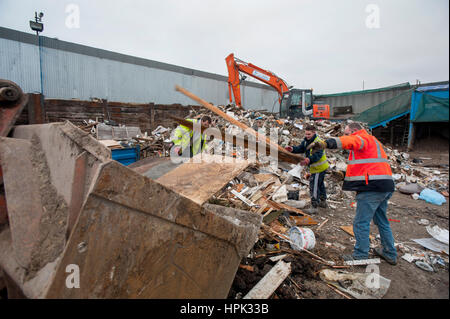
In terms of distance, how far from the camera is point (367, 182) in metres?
2.94

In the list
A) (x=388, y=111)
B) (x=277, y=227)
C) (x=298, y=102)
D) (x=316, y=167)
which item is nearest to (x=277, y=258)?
(x=277, y=227)

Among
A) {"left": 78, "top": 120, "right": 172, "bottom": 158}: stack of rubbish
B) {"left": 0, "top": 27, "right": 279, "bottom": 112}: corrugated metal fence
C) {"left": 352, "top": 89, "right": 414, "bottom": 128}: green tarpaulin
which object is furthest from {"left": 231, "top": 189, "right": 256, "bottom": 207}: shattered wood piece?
{"left": 0, "top": 27, "right": 279, "bottom": 112}: corrugated metal fence

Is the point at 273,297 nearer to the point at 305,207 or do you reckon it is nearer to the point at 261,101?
the point at 305,207

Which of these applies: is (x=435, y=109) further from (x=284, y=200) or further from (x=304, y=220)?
(x=284, y=200)

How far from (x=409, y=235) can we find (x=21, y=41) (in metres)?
16.5

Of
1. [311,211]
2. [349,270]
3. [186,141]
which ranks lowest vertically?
[349,270]

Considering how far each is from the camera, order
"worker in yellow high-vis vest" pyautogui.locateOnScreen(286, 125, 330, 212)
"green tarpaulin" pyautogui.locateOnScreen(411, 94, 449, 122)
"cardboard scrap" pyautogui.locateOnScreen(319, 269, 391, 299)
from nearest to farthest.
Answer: "green tarpaulin" pyautogui.locateOnScreen(411, 94, 449, 122) → "cardboard scrap" pyautogui.locateOnScreen(319, 269, 391, 299) → "worker in yellow high-vis vest" pyautogui.locateOnScreen(286, 125, 330, 212)

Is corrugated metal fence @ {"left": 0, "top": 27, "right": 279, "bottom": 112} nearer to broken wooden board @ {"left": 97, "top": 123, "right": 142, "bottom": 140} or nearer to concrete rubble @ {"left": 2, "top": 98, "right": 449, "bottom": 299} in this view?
concrete rubble @ {"left": 2, "top": 98, "right": 449, "bottom": 299}

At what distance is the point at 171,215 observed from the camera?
1298 mm

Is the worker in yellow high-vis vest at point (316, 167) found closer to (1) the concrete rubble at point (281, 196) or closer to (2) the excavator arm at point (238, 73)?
(1) the concrete rubble at point (281, 196)

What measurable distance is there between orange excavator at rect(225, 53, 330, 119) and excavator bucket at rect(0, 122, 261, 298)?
11.6m

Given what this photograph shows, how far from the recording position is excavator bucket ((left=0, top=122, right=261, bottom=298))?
100 cm

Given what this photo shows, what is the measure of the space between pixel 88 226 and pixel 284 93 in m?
14.0
